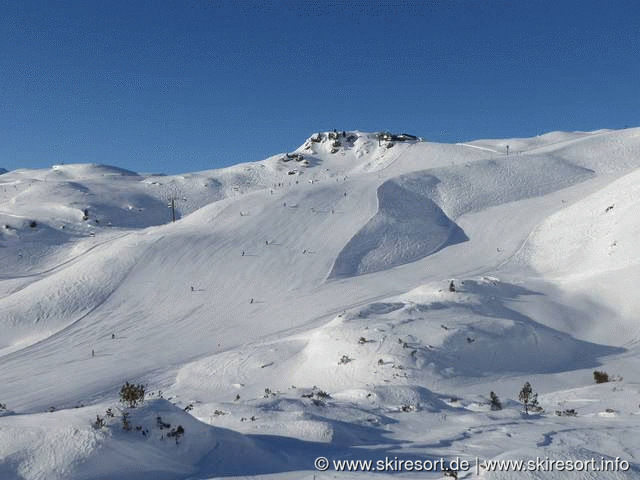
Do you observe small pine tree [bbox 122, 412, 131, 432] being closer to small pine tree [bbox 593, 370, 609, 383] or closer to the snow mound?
small pine tree [bbox 593, 370, 609, 383]

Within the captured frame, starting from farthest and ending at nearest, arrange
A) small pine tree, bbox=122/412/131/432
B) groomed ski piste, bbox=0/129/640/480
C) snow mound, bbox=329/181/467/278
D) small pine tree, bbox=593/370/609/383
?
snow mound, bbox=329/181/467/278 < small pine tree, bbox=593/370/609/383 < groomed ski piste, bbox=0/129/640/480 < small pine tree, bbox=122/412/131/432

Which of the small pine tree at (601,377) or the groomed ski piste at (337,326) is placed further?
the small pine tree at (601,377)

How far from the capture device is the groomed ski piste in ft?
25.6

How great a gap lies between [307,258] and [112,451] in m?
30.1

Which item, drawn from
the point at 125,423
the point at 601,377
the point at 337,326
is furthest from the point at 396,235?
the point at 125,423

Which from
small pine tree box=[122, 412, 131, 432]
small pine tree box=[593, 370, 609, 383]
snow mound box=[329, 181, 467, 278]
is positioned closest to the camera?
small pine tree box=[122, 412, 131, 432]

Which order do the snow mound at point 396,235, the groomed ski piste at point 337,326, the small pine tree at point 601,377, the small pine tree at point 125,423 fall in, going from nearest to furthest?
the small pine tree at point 125,423 < the groomed ski piste at point 337,326 < the small pine tree at point 601,377 < the snow mound at point 396,235

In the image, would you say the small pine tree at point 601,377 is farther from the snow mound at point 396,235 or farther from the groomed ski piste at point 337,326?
the snow mound at point 396,235

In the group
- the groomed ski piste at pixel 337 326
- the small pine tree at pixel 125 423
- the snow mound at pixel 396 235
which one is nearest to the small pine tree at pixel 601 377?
the groomed ski piste at pixel 337 326

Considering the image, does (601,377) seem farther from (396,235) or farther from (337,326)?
(396,235)

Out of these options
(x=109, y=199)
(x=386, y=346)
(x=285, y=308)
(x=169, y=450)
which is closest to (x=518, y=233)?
(x=285, y=308)

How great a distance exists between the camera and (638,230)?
31.8 meters

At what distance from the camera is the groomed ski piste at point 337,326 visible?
780 centimetres

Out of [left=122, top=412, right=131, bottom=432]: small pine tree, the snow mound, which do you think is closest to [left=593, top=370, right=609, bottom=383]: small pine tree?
[left=122, top=412, right=131, bottom=432]: small pine tree
